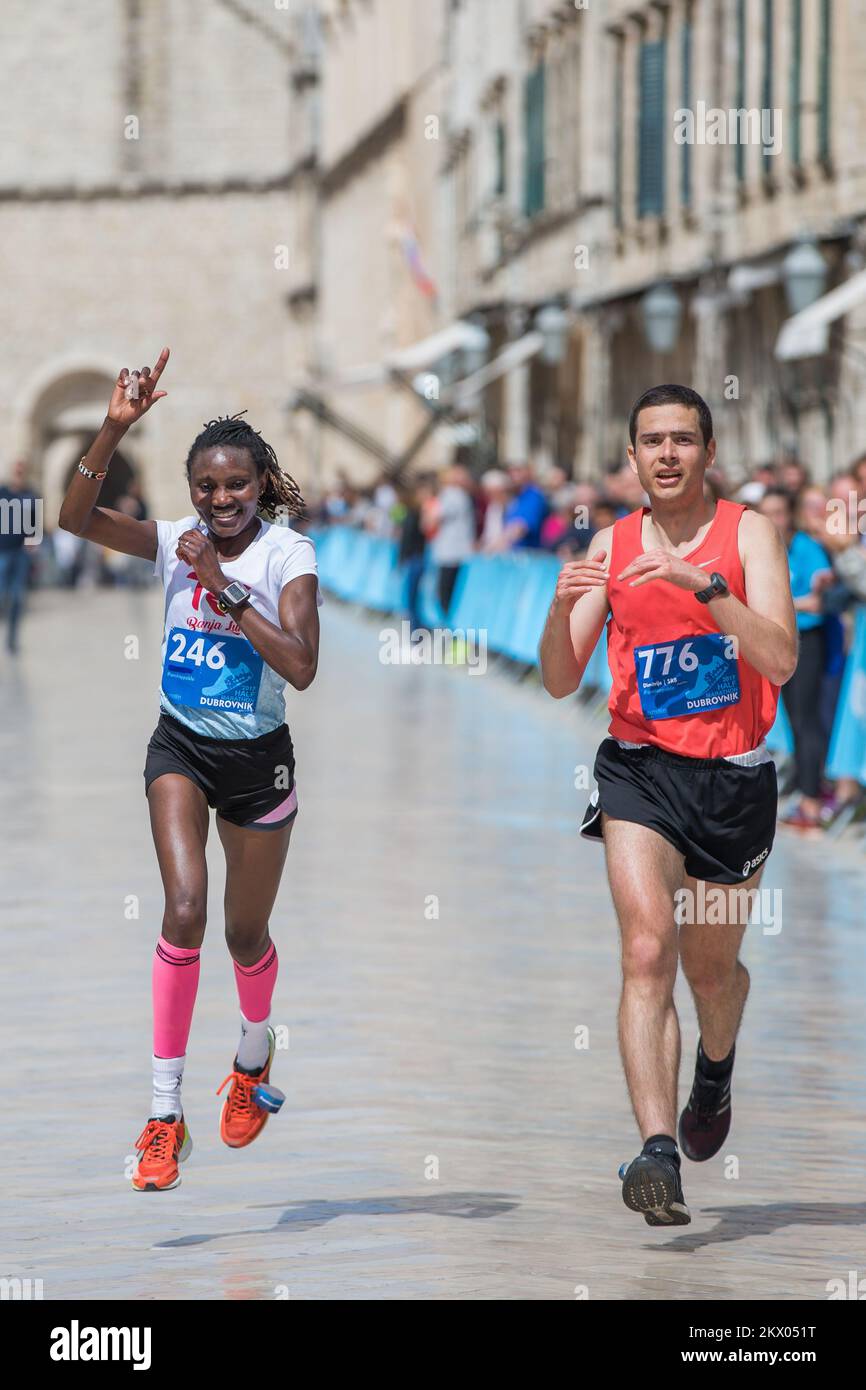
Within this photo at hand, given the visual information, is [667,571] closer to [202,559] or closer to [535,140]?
[202,559]

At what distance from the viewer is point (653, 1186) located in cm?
612

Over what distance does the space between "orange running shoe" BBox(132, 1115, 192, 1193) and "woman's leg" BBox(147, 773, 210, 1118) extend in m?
0.03

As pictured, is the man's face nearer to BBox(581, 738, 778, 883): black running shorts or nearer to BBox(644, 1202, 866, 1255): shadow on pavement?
BBox(581, 738, 778, 883): black running shorts

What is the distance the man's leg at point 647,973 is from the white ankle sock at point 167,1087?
3.22 feet

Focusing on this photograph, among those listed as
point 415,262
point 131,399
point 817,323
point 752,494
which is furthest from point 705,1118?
point 415,262

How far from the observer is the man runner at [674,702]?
6.48 meters

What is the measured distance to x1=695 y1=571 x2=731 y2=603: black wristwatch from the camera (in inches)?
251

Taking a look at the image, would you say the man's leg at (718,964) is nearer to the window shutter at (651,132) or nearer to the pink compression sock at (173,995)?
the pink compression sock at (173,995)

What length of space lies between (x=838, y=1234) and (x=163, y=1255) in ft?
4.69

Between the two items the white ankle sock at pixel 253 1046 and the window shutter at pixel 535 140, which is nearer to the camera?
the white ankle sock at pixel 253 1046

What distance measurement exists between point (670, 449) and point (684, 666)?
462 millimetres

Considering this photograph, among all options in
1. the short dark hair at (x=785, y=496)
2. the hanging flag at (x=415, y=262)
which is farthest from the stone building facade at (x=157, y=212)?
the short dark hair at (x=785, y=496)

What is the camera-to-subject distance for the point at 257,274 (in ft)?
223

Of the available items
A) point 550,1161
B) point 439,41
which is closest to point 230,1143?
point 550,1161
